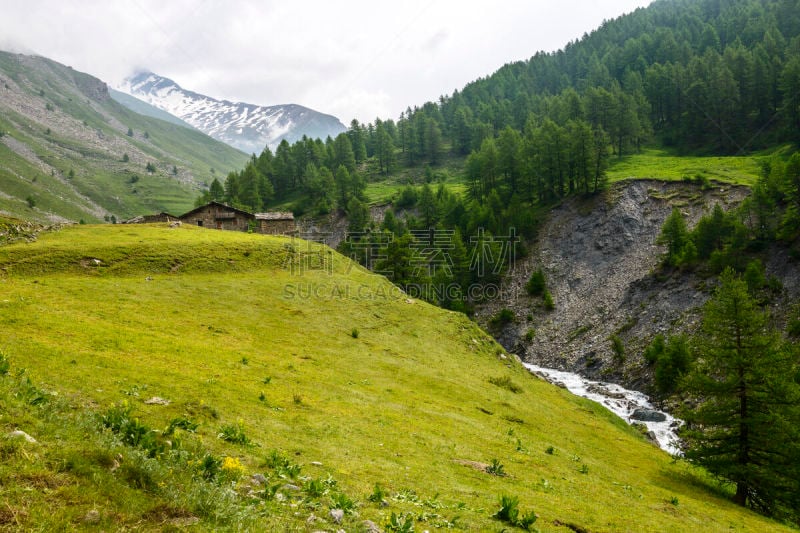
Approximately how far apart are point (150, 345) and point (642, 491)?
29.4 m

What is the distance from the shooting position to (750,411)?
2883 centimetres

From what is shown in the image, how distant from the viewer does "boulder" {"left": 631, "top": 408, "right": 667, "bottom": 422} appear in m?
48.1

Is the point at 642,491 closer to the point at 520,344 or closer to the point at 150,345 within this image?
the point at 150,345

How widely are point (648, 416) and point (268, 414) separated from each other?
4709 centimetres

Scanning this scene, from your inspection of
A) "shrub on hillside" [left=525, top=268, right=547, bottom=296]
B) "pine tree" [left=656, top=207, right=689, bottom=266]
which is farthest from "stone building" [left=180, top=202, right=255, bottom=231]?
"pine tree" [left=656, top=207, right=689, bottom=266]

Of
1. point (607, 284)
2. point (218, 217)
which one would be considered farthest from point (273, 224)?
point (607, 284)

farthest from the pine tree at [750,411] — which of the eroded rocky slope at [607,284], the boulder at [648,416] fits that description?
the eroded rocky slope at [607,284]

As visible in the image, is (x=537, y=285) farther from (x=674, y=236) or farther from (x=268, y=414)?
(x=268, y=414)

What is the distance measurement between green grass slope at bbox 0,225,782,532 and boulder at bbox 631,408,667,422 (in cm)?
767

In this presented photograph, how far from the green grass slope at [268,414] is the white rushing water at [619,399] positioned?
6.11 meters

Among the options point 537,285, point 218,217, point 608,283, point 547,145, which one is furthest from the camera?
point 547,145

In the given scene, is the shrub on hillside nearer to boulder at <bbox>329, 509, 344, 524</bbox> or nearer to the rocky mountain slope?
the rocky mountain slope

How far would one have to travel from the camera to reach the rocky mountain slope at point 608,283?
6300cm

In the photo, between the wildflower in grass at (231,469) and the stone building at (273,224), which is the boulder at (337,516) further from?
the stone building at (273,224)
